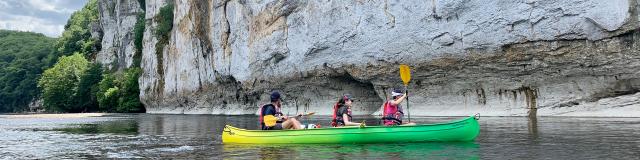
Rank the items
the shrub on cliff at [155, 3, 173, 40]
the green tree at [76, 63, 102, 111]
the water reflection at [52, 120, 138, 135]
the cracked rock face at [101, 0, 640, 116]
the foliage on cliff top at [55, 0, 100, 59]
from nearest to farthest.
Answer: the cracked rock face at [101, 0, 640, 116] < the water reflection at [52, 120, 138, 135] < the shrub on cliff at [155, 3, 173, 40] < the green tree at [76, 63, 102, 111] < the foliage on cliff top at [55, 0, 100, 59]

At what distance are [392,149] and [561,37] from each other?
57.9ft

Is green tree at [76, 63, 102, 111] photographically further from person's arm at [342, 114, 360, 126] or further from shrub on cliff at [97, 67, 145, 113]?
person's arm at [342, 114, 360, 126]

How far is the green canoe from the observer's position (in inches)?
655

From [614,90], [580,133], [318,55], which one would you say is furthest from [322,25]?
[580,133]

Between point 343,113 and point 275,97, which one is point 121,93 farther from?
point 343,113

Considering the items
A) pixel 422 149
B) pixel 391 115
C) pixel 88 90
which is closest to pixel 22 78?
pixel 88 90

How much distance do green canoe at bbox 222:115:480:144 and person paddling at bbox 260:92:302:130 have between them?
1.31 ft

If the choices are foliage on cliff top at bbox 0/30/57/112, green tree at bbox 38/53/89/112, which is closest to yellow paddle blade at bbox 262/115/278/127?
green tree at bbox 38/53/89/112

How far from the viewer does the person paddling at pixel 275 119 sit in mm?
18516

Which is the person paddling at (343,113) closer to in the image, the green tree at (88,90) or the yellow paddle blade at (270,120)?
the yellow paddle blade at (270,120)

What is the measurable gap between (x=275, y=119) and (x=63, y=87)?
267ft

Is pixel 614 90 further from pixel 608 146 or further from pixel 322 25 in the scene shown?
pixel 322 25

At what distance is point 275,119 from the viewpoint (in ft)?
60.7

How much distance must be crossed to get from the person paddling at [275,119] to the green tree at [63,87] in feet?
260
